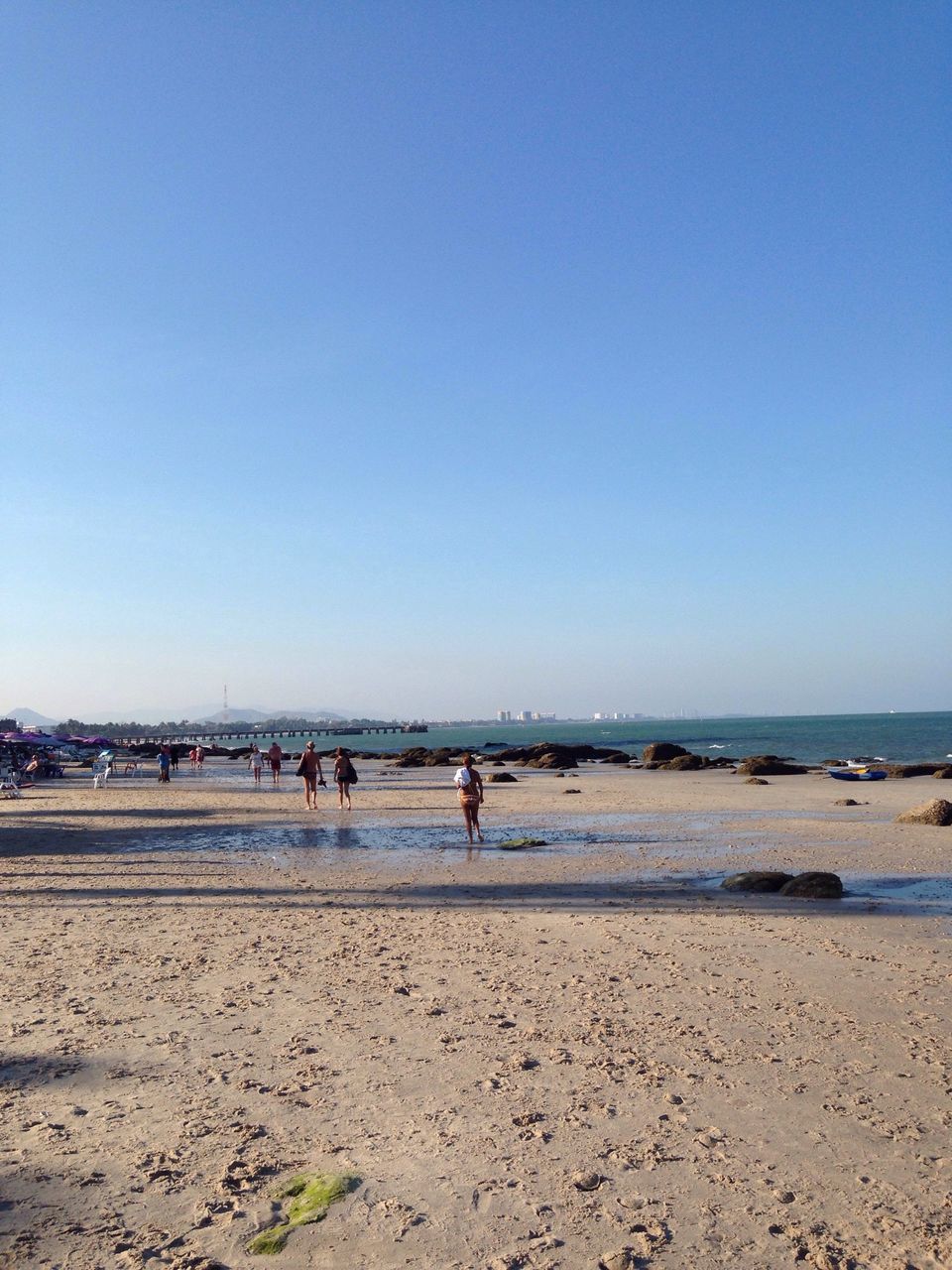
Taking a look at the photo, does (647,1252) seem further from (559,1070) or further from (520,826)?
(520,826)

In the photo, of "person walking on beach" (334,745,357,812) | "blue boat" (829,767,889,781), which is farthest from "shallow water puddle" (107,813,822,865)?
"blue boat" (829,767,889,781)

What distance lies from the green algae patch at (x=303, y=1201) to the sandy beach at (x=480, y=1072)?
68 millimetres

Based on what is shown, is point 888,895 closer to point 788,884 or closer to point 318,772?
point 788,884

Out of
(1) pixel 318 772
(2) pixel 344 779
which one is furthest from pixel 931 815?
(1) pixel 318 772

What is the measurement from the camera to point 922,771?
122ft

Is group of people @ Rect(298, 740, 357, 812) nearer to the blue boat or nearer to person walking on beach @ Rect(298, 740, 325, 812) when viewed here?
person walking on beach @ Rect(298, 740, 325, 812)

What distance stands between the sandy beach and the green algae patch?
7 cm

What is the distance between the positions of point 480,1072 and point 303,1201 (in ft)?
5.49

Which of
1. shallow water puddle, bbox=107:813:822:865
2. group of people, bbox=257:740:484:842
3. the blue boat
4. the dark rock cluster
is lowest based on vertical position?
the blue boat

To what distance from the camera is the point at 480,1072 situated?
556 centimetres

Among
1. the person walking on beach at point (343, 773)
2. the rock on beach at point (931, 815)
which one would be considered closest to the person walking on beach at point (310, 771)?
the person walking on beach at point (343, 773)

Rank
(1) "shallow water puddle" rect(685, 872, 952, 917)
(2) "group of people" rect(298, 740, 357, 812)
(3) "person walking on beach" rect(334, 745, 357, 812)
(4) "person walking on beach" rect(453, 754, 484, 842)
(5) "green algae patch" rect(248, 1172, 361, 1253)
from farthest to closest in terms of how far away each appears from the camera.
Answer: (2) "group of people" rect(298, 740, 357, 812)
(3) "person walking on beach" rect(334, 745, 357, 812)
(4) "person walking on beach" rect(453, 754, 484, 842)
(1) "shallow water puddle" rect(685, 872, 952, 917)
(5) "green algae patch" rect(248, 1172, 361, 1253)

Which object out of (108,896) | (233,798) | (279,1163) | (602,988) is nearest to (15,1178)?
(279,1163)

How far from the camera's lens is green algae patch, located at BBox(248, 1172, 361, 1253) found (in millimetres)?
3768
